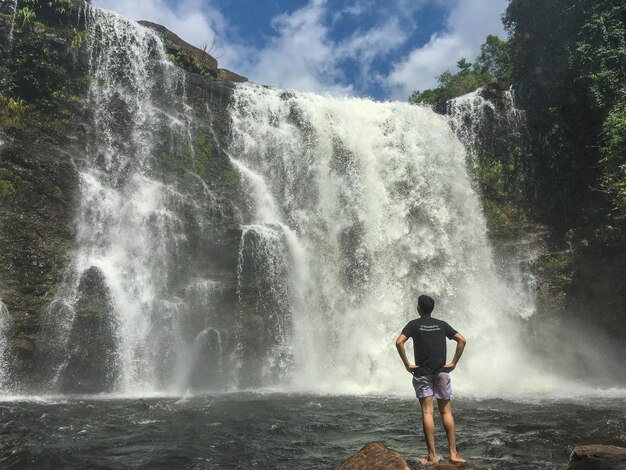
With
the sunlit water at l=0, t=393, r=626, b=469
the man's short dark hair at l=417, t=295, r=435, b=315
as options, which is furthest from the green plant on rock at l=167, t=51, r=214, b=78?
the man's short dark hair at l=417, t=295, r=435, b=315

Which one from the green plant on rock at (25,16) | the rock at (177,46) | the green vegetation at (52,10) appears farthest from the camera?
the rock at (177,46)

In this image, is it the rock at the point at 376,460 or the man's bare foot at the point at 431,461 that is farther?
the man's bare foot at the point at 431,461

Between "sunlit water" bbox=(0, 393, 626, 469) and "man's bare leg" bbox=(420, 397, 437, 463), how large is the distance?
0.52m

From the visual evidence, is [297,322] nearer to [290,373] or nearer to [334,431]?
[290,373]

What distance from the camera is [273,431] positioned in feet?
27.5

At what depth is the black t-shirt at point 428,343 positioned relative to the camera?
5.68 meters

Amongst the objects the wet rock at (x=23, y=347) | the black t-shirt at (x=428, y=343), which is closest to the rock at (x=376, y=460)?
the black t-shirt at (x=428, y=343)

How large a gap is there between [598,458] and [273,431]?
502 cm

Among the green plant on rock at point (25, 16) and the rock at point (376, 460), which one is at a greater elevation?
the green plant on rock at point (25, 16)

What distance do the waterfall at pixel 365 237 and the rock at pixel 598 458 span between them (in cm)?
901

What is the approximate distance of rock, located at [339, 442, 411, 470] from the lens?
15.5 feet

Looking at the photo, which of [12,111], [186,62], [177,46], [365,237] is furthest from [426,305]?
[177,46]

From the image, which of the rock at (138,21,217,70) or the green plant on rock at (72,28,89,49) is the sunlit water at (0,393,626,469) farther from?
the rock at (138,21,217,70)

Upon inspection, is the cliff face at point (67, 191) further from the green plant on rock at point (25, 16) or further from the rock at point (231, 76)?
the rock at point (231, 76)
